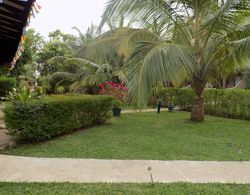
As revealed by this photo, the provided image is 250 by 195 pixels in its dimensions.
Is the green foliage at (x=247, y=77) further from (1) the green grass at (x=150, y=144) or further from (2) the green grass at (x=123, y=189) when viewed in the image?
(2) the green grass at (x=123, y=189)

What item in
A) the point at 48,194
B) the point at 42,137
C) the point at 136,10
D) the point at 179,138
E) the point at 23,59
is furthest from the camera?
the point at 23,59

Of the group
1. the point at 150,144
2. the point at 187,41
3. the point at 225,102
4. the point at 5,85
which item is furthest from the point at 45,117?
the point at 5,85

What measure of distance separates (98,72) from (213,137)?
11.7 meters

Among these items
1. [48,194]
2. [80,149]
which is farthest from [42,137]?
[48,194]

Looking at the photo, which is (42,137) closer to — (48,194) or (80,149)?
(80,149)

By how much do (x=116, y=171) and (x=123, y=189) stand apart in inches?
34.5

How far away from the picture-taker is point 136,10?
9.18 m

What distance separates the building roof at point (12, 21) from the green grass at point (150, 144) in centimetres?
280

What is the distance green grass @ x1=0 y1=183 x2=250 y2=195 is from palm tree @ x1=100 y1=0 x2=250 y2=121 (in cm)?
306

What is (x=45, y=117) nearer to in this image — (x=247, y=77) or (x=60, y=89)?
(x=60, y=89)

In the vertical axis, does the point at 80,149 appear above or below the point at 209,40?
below

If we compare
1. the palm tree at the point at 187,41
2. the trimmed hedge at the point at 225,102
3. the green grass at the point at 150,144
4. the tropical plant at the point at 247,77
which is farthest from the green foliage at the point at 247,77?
the green grass at the point at 150,144

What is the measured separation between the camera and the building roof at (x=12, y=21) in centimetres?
475

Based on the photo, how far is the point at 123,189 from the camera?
14.2 feet
